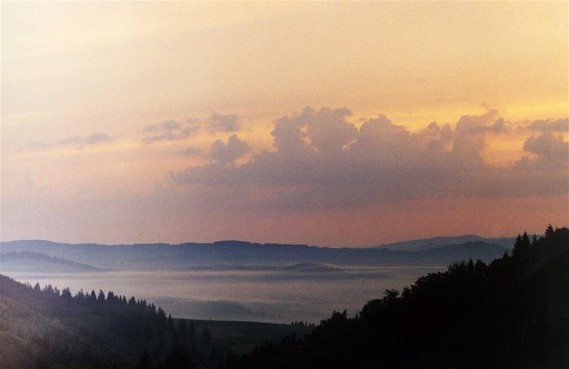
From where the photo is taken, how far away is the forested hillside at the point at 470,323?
6731 cm

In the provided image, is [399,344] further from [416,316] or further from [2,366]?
[2,366]

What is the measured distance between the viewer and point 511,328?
6931 cm

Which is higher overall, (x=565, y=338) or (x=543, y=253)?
(x=543, y=253)

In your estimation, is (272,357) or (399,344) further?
(272,357)

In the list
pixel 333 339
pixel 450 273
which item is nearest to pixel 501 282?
pixel 450 273

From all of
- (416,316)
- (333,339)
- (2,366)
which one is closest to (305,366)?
(333,339)

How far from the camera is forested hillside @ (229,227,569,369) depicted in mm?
67312

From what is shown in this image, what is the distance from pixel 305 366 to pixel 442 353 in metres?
16.5

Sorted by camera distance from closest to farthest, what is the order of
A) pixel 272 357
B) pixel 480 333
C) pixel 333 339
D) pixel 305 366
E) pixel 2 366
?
pixel 480 333 → pixel 305 366 → pixel 333 339 → pixel 272 357 → pixel 2 366

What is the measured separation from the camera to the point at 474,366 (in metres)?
67.2

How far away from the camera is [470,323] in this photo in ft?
239

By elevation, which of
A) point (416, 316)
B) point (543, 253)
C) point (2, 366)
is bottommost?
point (2, 366)

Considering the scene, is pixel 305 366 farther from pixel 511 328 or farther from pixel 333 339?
pixel 511 328

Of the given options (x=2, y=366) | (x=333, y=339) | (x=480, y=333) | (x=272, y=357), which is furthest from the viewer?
(x=2, y=366)
